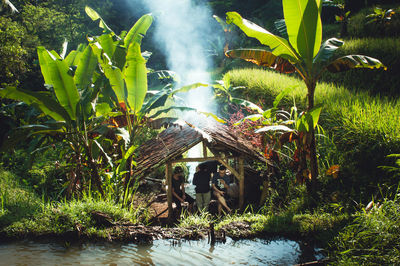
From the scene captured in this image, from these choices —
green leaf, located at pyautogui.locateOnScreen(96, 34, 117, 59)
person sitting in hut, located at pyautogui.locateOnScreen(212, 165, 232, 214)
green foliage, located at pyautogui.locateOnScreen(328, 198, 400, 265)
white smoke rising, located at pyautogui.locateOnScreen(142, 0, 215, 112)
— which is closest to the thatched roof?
person sitting in hut, located at pyautogui.locateOnScreen(212, 165, 232, 214)

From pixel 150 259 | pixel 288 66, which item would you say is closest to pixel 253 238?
pixel 150 259

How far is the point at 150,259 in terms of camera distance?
4.32 metres

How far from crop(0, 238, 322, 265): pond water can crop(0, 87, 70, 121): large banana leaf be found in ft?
6.37

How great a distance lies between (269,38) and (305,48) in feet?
2.00

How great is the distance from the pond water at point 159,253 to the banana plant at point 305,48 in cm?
175

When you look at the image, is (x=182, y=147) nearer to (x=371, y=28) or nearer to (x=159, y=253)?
(x=159, y=253)

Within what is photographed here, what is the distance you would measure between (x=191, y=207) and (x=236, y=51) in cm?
349

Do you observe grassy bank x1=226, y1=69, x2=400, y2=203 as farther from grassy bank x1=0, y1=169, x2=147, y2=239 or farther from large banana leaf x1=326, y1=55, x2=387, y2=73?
grassy bank x1=0, y1=169, x2=147, y2=239

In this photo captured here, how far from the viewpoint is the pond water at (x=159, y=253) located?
167 inches

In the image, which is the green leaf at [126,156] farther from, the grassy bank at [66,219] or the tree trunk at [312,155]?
the tree trunk at [312,155]

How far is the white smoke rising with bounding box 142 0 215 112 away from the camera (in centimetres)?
2312

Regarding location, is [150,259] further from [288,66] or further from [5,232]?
[288,66]

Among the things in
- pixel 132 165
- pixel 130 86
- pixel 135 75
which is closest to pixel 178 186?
pixel 132 165

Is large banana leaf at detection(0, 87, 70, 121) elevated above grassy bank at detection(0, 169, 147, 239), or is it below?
above
